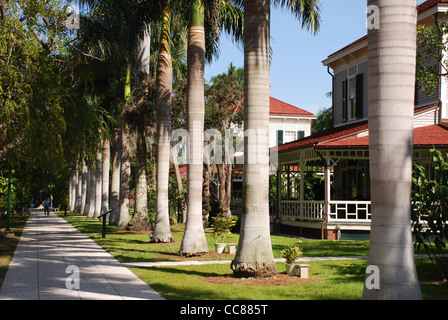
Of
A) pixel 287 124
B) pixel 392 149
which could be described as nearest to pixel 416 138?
pixel 392 149

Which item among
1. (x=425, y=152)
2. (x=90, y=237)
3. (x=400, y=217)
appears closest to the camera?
(x=400, y=217)

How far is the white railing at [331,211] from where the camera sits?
21.3 metres

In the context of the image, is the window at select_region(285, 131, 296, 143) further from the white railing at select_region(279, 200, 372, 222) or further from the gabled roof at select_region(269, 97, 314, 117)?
A: the white railing at select_region(279, 200, 372, 222)

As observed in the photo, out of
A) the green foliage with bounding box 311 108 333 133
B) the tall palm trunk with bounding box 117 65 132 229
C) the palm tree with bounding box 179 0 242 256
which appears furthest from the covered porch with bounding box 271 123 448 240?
the green foliage with bounding box 311 108 333 133

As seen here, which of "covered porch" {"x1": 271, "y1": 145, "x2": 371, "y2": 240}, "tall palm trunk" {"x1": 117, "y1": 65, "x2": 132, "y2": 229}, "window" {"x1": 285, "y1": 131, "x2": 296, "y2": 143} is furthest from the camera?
"window" {"x1": 285, "y1": 131, "x2": 296, "y2": 143}

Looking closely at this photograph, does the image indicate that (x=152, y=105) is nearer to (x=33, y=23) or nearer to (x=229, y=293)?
(x=33, y=23)

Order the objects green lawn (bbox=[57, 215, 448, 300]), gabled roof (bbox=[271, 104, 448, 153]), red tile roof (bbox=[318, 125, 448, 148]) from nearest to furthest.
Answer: green lawn (bbox=[57, 215, 448, 300])
red tile roof (bbox=[318, 125, 448, 148])
gabled roof (bbox=[271, 104, 448, 153])

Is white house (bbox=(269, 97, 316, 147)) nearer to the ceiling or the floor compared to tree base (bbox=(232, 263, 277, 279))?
nearer to the ceiling

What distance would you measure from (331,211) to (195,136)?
992 cm

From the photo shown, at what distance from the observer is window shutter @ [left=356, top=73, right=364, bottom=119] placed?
26656 mm

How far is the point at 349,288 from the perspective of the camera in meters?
10.4

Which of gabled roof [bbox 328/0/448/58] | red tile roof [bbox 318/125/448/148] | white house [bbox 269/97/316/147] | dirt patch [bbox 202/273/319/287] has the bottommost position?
dirt patch [bbox 202/273/319/287]
